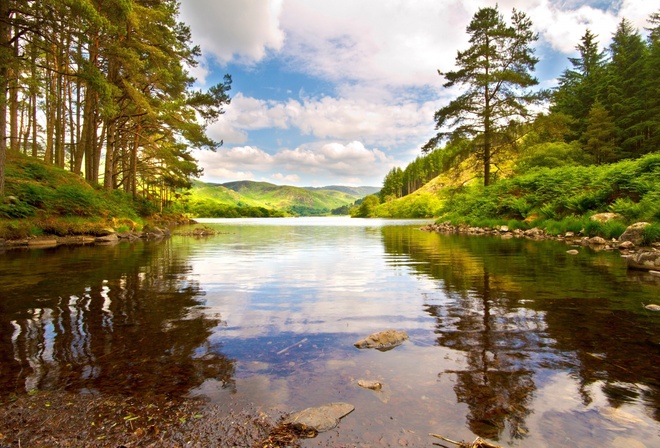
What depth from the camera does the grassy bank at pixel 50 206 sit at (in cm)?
1783

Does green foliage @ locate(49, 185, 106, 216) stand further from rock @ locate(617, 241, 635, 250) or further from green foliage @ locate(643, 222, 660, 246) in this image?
green foliage @ locate(643, 222, 660, 246)

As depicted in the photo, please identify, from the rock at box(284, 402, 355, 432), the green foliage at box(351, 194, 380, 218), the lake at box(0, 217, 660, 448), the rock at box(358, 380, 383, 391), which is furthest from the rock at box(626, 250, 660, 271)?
the green foliage at box(351, 194, 380, 218)

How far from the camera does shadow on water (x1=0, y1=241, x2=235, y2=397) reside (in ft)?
11.7

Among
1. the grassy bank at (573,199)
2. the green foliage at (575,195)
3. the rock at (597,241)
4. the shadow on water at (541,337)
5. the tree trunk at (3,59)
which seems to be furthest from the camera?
the green foliage at (575,195)

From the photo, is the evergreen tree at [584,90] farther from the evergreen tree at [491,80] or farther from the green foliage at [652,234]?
the green foliage at [652,234]

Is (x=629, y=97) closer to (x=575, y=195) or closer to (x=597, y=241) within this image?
(x=575, y=195)

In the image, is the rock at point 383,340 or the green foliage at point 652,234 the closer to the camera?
the rock at point 383,340

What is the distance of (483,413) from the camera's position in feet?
9.77

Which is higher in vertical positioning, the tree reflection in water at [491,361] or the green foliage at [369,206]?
the green foliage at [369,206]

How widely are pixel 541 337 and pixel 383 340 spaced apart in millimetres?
2291

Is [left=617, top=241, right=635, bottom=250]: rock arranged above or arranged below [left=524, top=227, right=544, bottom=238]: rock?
below

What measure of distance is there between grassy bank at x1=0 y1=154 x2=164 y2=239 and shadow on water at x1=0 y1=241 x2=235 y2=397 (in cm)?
1123

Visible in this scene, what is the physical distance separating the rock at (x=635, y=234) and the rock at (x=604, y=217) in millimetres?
3144

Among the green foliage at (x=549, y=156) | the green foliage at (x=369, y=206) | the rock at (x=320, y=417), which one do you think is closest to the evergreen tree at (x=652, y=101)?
the green foliage at (x=549, y=156)
